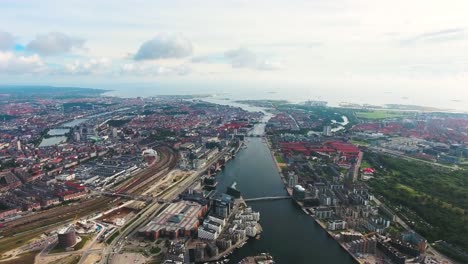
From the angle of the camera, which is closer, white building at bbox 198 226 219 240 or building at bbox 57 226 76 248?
building at bbox 57 226 76 248

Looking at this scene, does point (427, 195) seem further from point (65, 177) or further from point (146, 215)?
point (65, 177)

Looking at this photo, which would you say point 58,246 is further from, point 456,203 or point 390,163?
point 390,163

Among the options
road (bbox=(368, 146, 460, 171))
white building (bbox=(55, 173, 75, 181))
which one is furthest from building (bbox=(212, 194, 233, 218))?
road (bbox=(368, 146, 460, 171))

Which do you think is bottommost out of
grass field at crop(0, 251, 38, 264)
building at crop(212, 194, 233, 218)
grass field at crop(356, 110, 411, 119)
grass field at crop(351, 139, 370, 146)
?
grass field at crop(0, 251, 38, 264)

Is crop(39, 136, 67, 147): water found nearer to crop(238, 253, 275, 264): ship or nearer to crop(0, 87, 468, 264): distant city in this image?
crop(0, 87, 468, 264): distant city

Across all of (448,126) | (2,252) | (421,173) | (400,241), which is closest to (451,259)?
(400,241)

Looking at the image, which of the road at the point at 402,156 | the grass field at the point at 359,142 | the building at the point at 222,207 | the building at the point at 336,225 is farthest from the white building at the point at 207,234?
the grass field at the point at 359,142
